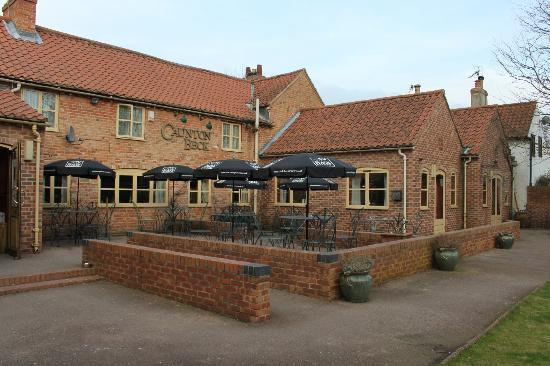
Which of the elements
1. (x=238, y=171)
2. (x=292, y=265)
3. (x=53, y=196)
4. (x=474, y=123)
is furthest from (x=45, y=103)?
(x=474, y=123)

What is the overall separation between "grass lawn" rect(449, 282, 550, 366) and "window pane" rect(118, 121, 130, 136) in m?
13.4

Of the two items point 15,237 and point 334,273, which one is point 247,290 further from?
point 15,237

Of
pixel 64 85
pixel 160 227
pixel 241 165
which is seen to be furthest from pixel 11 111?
pixel 160 227

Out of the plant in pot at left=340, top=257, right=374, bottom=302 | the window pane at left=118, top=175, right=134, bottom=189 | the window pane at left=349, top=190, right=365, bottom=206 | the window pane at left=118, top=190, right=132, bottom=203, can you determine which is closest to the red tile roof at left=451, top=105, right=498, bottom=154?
the window pane at left=349, top=190, right=365, bottom=206

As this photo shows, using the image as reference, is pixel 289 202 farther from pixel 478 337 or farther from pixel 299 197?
pixel 478 337

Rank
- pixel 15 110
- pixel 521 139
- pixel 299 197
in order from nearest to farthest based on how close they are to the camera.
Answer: pixel 15 110, pixel 299 197, pixel 521 139

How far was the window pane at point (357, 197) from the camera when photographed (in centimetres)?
1772

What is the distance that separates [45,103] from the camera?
47.3ft

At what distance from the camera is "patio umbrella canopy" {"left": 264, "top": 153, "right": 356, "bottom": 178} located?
1027cm

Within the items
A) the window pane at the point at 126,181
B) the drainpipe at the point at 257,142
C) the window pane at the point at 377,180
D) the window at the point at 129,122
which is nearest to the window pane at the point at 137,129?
→ the window at the point at 129,122

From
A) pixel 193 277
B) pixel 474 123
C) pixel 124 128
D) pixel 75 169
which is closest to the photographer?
pixel 193 277

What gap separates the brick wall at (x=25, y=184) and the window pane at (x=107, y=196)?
4.17 metres

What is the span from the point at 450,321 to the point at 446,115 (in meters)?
13.5

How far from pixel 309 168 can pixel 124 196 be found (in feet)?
28.5
